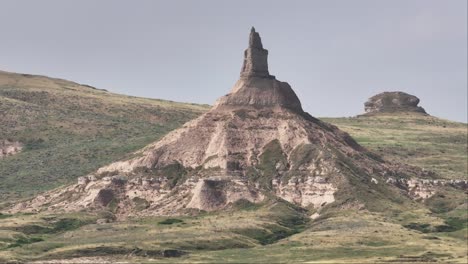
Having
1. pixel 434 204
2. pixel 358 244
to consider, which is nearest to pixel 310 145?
pixel 434 204

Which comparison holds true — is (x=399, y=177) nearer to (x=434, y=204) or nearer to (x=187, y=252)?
(x=434, y=204)

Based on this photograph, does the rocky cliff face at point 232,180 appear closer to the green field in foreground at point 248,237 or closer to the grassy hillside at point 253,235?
the grassy hillside at point 253,235

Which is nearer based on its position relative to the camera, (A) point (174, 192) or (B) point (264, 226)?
(B) point (264, 226)

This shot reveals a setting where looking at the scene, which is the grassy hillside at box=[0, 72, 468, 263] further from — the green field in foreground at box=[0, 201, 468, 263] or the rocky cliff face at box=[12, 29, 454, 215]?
the rocky cliff face at box=[12, 29, 454, 215]

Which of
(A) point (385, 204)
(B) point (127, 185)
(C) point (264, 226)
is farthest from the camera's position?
(B) point (127, 185)

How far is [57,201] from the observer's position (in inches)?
7633

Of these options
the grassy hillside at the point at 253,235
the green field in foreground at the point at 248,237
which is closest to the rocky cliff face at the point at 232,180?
the grassy hillside at the point at 253,235

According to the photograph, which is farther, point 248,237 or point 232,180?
point 232,180

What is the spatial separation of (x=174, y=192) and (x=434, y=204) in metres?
49.8

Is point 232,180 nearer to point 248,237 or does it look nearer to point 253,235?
point 253,235

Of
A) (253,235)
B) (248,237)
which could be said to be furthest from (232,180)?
(248,237)

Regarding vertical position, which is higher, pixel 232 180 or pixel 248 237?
pixel 232 180

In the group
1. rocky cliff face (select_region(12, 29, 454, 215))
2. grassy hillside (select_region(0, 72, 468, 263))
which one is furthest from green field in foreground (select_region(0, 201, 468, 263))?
rocky cliff face (select_region(12, 29, 454, 215))

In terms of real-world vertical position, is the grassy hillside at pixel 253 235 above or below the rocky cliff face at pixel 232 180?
below
